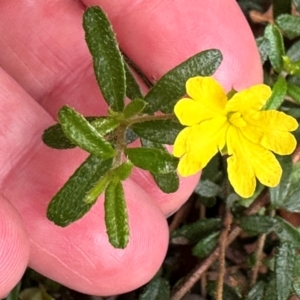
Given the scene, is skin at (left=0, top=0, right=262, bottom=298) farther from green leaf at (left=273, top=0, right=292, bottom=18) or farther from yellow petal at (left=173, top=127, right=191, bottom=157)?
yellow petal at (left=173, top=127, right=191, bottom=157)

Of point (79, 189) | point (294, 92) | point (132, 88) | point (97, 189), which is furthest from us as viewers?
point (294, 92)

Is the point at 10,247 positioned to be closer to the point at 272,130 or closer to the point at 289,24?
the point at 272,130

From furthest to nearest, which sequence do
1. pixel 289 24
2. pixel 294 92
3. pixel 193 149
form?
pixel 289 24
pixel 294 92
pixel 193 149

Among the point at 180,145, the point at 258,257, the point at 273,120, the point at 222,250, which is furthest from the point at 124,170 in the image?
the point at 258,257

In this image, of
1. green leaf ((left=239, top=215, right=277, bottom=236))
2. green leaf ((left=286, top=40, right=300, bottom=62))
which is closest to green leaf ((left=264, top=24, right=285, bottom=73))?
green leaf ((left=286, top=40, right=300, bottom=62))

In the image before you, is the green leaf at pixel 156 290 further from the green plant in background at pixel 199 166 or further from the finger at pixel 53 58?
the finger at pixel 53 58

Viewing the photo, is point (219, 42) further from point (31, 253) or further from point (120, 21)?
point (31, 253)
